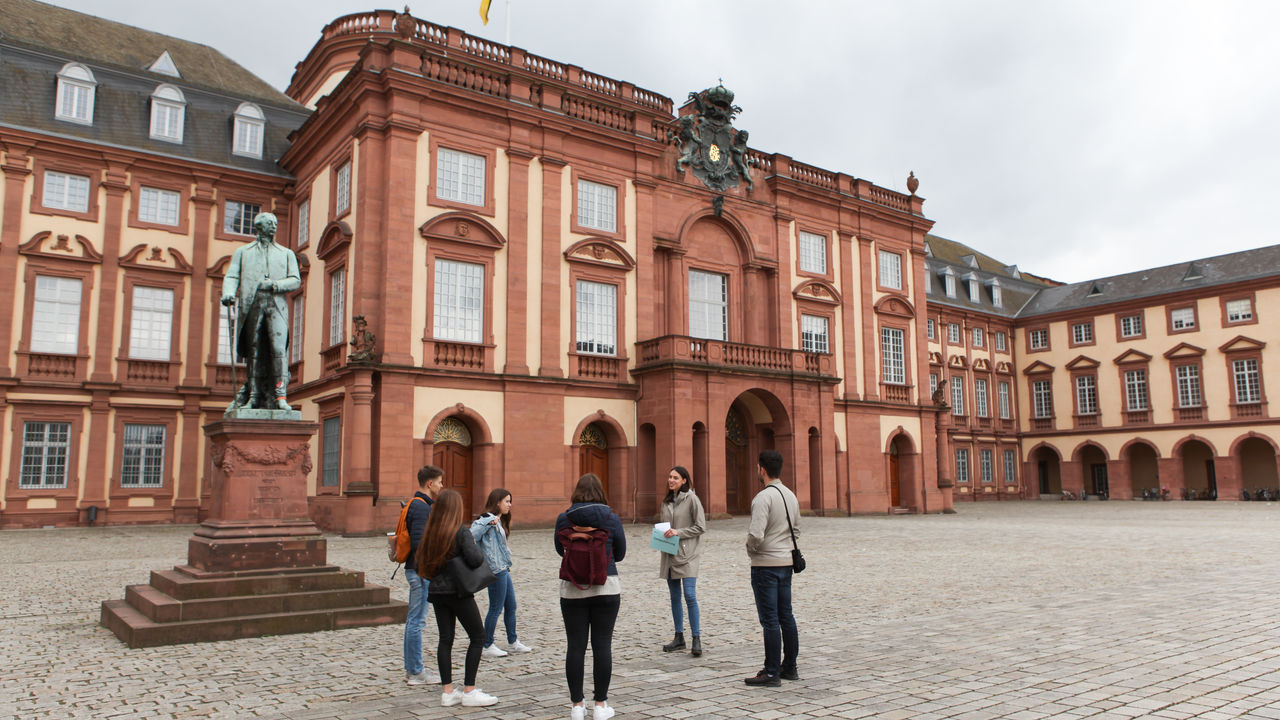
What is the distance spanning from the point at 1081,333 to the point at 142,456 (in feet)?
161

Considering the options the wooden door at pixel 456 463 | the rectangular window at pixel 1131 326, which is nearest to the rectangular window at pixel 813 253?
the wooden door at pixel 456 463

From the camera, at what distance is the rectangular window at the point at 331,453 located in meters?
24.3

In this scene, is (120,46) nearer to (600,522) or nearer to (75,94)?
(75,94)

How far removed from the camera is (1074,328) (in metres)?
53.8

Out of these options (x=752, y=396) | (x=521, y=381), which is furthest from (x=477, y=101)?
(x=752, y=396)

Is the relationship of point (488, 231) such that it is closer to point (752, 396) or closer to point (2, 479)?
point (752, 396)

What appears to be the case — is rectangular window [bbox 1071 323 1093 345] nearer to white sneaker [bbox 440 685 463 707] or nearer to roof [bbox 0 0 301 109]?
roof [bbox 0 0 301 109]

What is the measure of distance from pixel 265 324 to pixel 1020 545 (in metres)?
16.3

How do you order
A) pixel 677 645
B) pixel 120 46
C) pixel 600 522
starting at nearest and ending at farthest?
pixel 600 522
pixel 677 645
pixel 120 46

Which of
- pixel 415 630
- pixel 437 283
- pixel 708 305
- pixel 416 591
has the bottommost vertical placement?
pixel 415 630

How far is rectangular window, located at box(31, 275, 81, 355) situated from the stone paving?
1410 centimetres

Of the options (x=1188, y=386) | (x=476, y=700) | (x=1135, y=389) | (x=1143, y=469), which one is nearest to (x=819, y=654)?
(x=476, y=700)

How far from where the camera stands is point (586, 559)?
241 inches

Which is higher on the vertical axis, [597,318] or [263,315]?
[597,318]
